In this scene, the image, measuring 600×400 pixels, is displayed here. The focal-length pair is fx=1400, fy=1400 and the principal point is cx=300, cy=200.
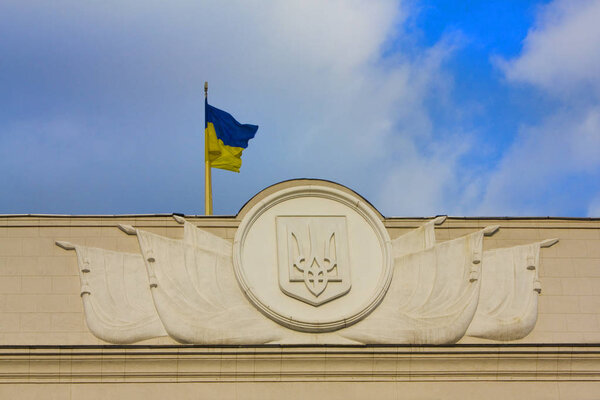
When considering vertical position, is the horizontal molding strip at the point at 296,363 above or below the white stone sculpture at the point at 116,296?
below

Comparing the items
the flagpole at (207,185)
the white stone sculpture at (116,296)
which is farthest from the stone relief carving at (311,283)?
the flagpole at (207,185)

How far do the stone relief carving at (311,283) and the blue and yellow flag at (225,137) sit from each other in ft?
10.5

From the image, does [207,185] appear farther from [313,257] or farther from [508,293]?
[508,293]

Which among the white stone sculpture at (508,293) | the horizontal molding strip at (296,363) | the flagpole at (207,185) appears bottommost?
the horizontal molding strip at (296,363)

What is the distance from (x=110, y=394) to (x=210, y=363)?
1532 mm

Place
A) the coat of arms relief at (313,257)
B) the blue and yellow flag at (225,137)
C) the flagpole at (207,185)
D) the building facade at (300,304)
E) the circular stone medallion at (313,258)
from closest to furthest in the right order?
the building facade at (300,304)
the circular stone medallion at (313,258)
the coat of arms relief at (313,257)
the flagpole at (207,185)
the blue and yellow flag at (225,137)

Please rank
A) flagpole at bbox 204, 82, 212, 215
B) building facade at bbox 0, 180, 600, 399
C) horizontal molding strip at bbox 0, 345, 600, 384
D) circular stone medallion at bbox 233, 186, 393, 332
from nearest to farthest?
horizontal molding strip at bbox 0, 345, 600, 384, building facade at bbox 0, 180, 600, 399, circular stone medallion at bbox 233, 186, 393, 332, flagpole at bbox 204, 82, 212, 215

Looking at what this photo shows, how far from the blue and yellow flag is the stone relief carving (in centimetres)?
320

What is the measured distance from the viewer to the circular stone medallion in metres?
21.4

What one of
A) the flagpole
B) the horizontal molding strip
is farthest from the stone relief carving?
the flagpole

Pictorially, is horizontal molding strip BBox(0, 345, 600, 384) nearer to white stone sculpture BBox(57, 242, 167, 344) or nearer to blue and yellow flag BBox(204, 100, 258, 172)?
white stone sculpture BBox(57, 242, 167, 344)

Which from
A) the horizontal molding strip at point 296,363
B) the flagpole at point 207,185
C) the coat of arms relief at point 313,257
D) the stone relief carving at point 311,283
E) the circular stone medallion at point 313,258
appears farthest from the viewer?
the flagpole at point 207,185

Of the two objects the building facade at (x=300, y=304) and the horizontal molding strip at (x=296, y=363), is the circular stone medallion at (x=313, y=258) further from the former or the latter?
the horizontal molding strip at (x=296, y=363)

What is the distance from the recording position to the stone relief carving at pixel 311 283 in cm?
2116
